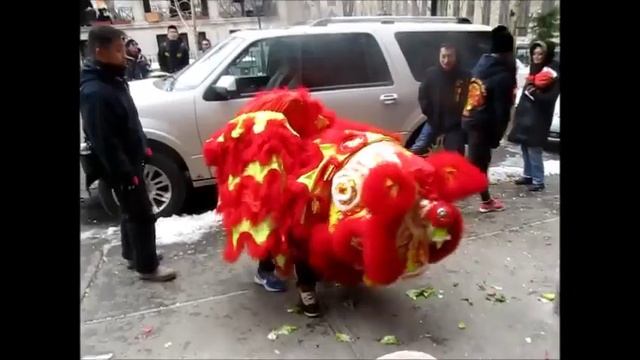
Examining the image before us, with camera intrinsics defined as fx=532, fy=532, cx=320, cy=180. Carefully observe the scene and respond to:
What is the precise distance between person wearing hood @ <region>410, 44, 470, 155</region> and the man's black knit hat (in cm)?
113

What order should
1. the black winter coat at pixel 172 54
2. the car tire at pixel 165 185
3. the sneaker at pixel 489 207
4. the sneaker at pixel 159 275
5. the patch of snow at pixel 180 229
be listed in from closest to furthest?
the black winter coat at pixel 172 54
the sneaker at pixel 159 275
the patch of snow at pixel 180 229
the car tire at pixel 165 185
the sneaker at pixel 489 207

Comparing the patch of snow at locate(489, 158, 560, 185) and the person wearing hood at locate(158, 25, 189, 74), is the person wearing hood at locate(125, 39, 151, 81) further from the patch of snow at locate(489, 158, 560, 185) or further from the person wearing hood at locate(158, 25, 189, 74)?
the patch of snow at locate(489, 158, 560, 185)

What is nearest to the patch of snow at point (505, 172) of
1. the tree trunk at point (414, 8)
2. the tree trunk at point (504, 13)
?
the tree trunk at point (414, 8)

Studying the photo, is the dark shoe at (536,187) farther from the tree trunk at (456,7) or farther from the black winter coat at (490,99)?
the tree trunk at (456,7)

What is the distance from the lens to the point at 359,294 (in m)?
2.74

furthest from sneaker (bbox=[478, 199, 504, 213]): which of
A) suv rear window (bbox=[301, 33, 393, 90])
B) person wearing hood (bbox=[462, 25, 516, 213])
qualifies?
suv rear window (bbox=[301, 33, 393, 90])

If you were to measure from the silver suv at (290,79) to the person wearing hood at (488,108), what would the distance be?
7.4 inches

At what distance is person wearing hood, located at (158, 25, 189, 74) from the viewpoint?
1978mm

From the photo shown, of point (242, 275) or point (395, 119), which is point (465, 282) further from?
point (395, 119)

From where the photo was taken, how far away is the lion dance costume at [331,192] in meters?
1.85

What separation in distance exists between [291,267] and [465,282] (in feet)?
3.39

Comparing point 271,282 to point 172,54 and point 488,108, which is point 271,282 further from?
point 488,108

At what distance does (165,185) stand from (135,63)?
4.33ft
